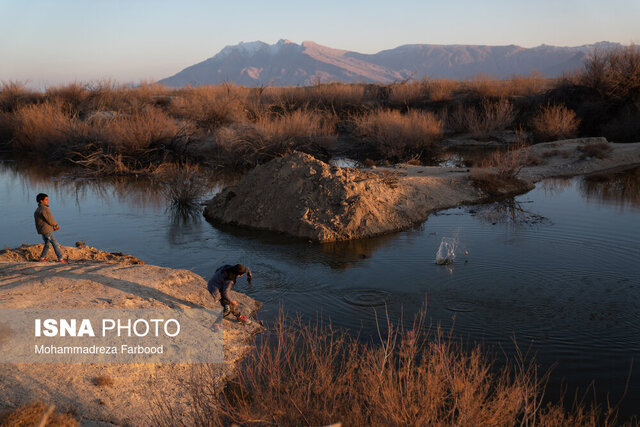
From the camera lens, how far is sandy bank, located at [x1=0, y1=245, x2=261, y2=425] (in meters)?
4.57

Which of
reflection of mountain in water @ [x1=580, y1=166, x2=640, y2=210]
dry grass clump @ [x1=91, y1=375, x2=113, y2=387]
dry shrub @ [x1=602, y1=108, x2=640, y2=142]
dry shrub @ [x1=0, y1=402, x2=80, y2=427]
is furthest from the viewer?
dry shrub @ [x1=602, y1=108, x2=640, y2=142]

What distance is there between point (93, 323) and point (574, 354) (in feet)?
16.1

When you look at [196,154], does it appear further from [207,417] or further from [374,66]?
[374,66]

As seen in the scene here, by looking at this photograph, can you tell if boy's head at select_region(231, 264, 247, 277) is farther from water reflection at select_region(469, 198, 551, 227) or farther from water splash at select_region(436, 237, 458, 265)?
water reflection at select_region(469, 198, 551, 227)

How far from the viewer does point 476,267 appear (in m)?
8.41

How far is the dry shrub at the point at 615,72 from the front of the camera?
23938 mm

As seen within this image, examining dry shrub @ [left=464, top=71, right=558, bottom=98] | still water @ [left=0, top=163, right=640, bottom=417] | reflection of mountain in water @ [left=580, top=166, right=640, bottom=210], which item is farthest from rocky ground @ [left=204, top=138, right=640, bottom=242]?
dry shrub @ [left=464, top=71, right=558, bottom=98]

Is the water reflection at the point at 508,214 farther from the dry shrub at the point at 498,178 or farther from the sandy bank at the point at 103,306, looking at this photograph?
the sandy bank at the point at 103,306

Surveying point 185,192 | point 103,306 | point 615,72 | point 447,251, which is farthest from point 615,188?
point 103,306

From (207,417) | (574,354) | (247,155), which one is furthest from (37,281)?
(247,155)

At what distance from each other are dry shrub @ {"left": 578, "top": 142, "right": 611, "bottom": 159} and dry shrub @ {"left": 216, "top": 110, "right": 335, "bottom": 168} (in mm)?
8801

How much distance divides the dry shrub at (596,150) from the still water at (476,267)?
393 cm

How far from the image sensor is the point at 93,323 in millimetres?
5637

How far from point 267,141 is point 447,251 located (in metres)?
11.4
